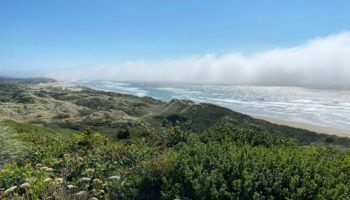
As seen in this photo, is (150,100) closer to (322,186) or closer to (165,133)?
(165,133)

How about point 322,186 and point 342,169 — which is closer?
point 322,186

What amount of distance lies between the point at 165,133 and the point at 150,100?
43.0 m

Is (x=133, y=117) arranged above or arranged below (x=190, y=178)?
below

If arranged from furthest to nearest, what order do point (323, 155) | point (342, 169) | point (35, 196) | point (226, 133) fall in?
point (226, 133)
point (323, 155)
point (342, 169)
point (35, 196)

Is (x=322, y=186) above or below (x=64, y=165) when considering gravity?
above

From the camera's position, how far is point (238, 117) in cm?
2897

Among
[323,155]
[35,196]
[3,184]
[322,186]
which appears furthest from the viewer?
[323,155]

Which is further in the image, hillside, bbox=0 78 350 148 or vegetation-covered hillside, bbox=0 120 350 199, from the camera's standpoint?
hillside, bbox=0 78 350 148

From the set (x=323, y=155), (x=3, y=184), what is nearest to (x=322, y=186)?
(x=323, y=155)

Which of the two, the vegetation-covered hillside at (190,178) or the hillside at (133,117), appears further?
the hillside at (133,117)

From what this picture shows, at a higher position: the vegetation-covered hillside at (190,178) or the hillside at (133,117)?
the vegetation-covered hillside at (190,178)

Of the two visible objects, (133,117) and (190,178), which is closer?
(190,178)

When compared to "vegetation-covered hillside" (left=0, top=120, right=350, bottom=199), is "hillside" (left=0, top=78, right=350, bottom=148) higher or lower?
lower

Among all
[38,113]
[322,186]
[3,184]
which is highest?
[322,186]
